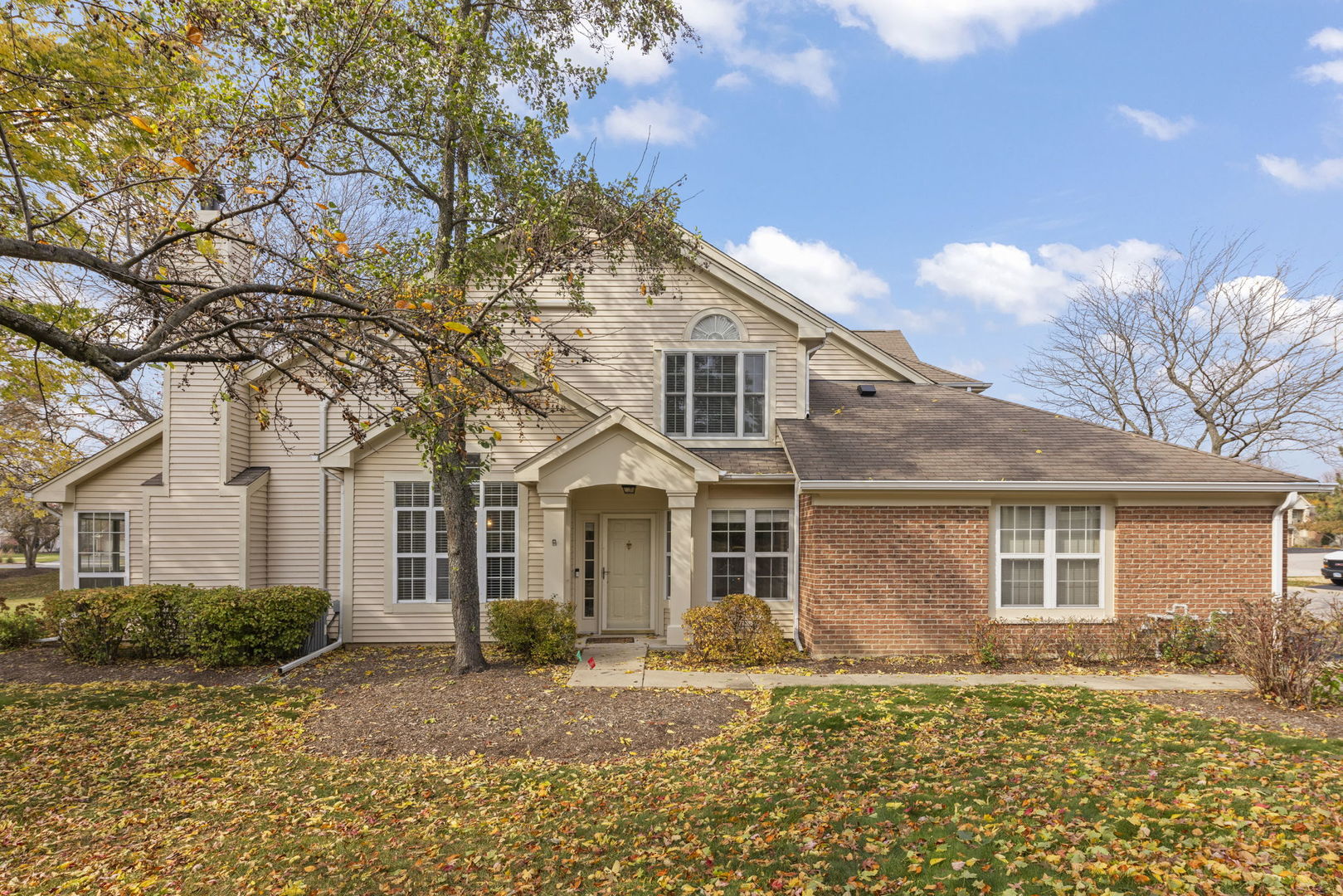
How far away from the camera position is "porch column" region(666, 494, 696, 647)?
1130 cm

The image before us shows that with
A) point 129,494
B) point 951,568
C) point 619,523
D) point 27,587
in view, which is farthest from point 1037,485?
point 27,587

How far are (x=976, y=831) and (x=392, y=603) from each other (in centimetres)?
999

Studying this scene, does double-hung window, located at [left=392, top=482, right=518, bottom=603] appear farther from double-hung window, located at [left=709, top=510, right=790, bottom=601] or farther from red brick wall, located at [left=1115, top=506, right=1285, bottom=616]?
red brick wall, located at [left=1115, top=506, right=1285, bottom=616]

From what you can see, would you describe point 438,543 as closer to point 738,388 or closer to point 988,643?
point 738,388

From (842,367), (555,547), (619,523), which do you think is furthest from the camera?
(842,367)

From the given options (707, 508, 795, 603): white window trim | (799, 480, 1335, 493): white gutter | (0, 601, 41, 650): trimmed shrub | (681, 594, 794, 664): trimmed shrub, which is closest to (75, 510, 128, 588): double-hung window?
(0, 601, 41, 650): trimmed shrub

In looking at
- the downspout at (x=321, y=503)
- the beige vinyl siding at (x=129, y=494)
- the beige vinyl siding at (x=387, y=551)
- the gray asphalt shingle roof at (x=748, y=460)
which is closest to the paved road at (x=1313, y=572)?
the gray asphalt shingle roof at (x=748, y=460)

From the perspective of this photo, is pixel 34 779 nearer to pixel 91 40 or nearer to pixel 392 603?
pixel 392 603

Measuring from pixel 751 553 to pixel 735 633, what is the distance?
1.78m

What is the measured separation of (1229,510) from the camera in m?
11.0

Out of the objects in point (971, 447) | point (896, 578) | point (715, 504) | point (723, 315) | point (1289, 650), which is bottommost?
point (1289, 650)

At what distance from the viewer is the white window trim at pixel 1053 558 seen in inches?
432

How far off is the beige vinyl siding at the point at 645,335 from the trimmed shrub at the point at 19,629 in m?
10.7

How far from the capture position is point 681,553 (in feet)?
37.1
